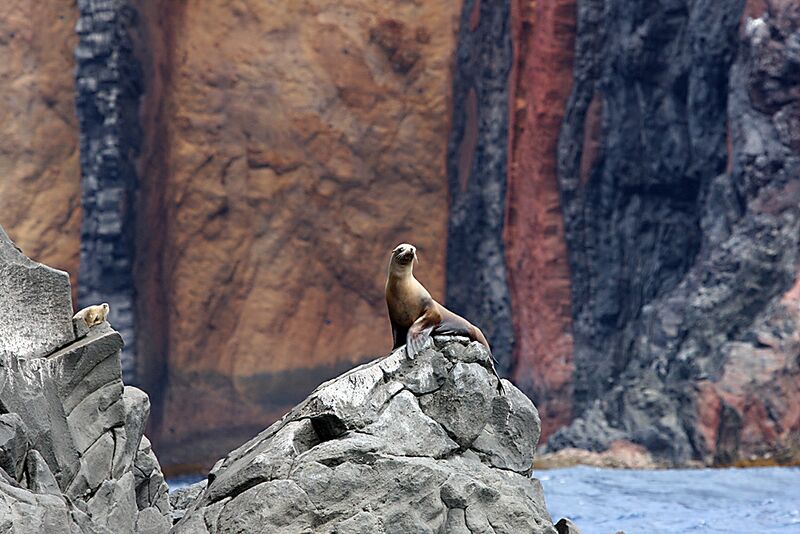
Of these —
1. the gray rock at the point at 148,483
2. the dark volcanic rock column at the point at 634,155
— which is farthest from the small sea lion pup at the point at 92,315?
the dark volcanic rock column at the point at 634,155

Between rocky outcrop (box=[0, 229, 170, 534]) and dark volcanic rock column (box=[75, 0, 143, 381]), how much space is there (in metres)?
11.8

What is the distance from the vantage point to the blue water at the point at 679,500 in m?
11.1

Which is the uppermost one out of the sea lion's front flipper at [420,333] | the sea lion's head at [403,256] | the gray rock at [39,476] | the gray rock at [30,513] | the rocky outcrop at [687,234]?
the sea lion's head at [403,256]

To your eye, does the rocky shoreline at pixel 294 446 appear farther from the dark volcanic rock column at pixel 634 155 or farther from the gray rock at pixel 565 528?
the dark volcanic rock column at pixel 634 155

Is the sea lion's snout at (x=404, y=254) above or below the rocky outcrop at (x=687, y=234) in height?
above

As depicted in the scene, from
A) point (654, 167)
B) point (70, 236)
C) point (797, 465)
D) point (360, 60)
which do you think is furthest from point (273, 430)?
point (360, 60)

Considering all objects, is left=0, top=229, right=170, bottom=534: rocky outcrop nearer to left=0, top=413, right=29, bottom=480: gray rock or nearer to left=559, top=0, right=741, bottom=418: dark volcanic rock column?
left=0, top=413, right=29, bottom=480: gray rock

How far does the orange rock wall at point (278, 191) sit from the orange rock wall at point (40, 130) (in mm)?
1404

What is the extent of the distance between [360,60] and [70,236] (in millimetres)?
6403

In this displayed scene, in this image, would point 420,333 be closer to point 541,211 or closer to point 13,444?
point 13,444

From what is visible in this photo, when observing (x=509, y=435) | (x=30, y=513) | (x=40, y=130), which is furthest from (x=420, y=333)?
(x=40, y=130)

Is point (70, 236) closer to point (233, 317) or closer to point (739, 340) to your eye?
point (233, 317)

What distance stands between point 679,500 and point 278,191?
11061mm

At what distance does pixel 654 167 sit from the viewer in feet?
53.7
